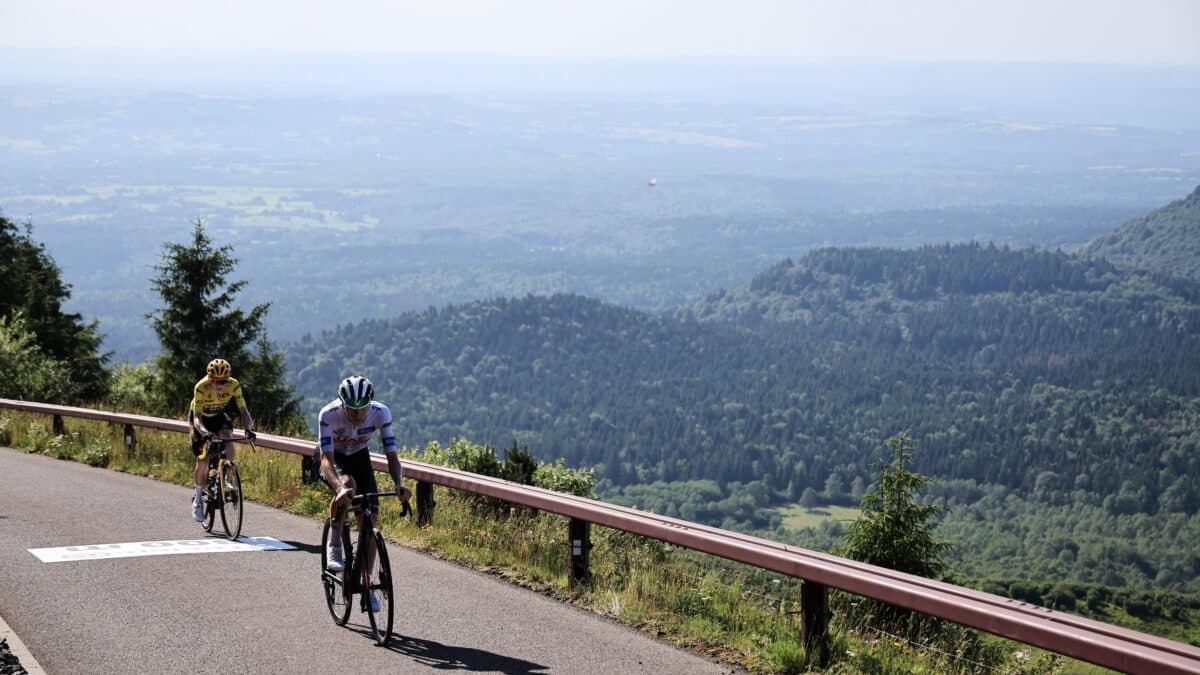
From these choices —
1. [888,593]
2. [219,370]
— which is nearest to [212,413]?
[219,370]

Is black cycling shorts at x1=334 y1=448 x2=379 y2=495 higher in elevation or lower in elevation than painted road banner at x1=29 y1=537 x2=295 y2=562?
higher

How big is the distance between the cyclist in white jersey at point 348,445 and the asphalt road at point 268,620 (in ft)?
1.97

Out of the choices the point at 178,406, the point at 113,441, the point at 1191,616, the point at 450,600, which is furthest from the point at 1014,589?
the point at 450,600

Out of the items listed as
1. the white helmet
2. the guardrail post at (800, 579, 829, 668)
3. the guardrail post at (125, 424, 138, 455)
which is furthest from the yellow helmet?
the guardrail post at (125, 424, 138, 455)

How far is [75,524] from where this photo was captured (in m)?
12.7

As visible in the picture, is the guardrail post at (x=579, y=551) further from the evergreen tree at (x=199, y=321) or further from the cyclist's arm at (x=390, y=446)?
the evergreen tree at (x=199, y=321)

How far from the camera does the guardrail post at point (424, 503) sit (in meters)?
12.2

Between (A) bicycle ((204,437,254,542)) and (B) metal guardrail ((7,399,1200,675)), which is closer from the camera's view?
(B) metal guardrail ((7,399,1200,675))

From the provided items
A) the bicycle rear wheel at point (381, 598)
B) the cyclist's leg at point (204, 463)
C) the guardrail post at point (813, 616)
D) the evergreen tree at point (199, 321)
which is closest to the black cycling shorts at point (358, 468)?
the bicycle rear wheel at point (381, 598)

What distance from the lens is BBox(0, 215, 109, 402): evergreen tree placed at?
4797cm

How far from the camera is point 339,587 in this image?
8.62 metres

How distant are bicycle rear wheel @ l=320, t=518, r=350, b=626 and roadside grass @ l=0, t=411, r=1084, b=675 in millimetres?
1754

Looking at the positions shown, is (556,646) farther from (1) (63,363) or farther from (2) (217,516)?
(1) (63,363)

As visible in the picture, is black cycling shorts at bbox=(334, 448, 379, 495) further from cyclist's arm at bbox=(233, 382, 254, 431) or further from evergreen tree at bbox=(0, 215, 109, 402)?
evergreen tree at bbox=(0, 215, 109, 402)
